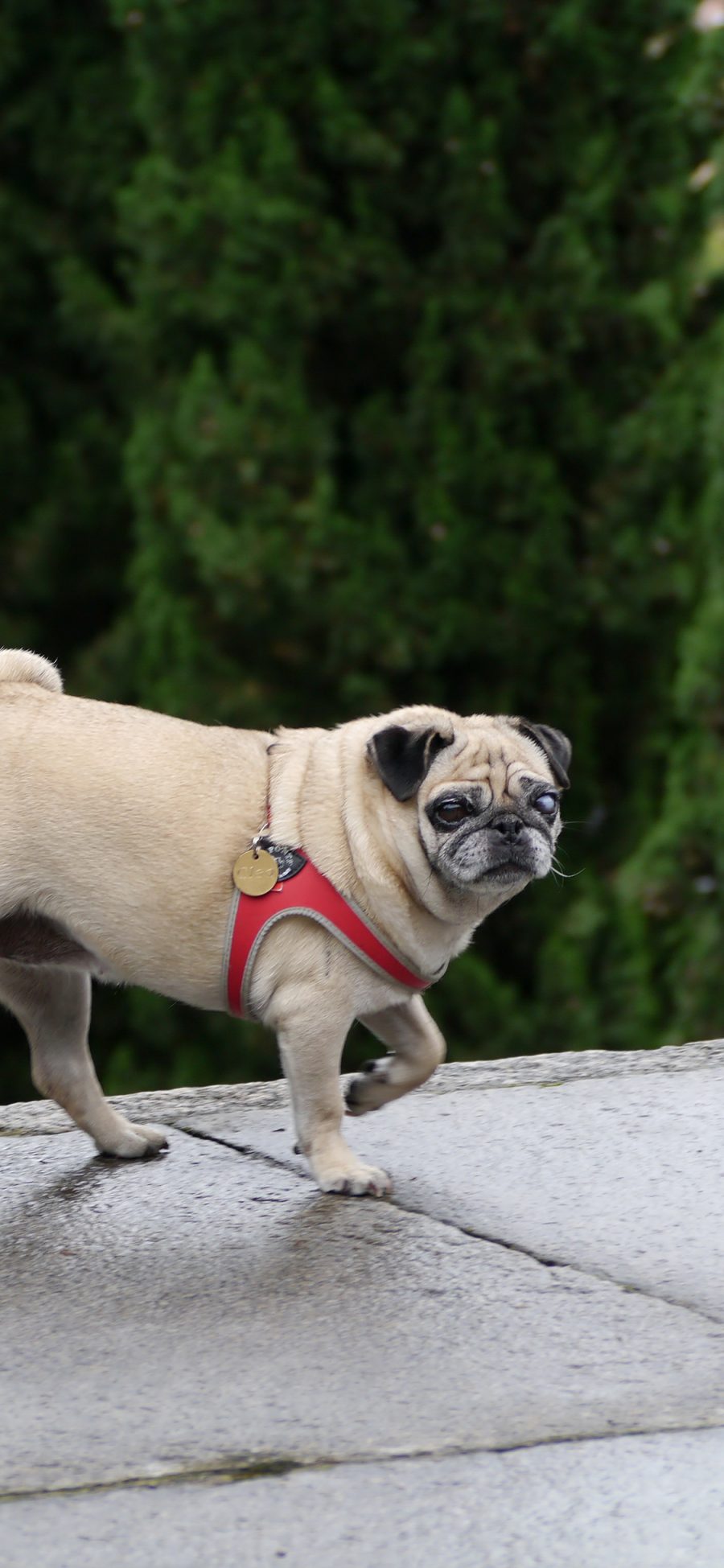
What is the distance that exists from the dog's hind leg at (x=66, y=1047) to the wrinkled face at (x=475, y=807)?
2.76 feet

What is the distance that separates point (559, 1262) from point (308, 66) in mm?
6731

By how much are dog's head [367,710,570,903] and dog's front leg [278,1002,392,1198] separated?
1.24 ft

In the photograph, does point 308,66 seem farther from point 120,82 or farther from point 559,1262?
point 559,1262

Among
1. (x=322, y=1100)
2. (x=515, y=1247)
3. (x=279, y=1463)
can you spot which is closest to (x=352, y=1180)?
(x=322, y=1100)

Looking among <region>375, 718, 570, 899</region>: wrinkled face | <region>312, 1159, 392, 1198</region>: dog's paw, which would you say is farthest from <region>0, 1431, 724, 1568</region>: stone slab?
<region>375, 718, 570, 899</region>: wrinkled face

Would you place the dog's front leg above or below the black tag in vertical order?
below

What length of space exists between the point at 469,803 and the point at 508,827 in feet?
0.28

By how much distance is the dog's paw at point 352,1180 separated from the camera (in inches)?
136

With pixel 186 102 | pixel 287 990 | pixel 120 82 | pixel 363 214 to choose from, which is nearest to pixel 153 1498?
pixel 287 990

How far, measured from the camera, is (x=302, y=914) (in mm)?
3377

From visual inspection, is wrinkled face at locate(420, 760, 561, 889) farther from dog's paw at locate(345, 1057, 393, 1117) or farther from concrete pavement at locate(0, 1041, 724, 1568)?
concrete pavement at locate(0, 1041, 724, 1568)

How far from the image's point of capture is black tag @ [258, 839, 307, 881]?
11.1 feet

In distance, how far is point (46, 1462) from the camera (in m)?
2.36

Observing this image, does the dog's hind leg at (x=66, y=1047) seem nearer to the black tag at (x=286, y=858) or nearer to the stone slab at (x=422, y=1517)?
the black tag at (x=286, y=858)
